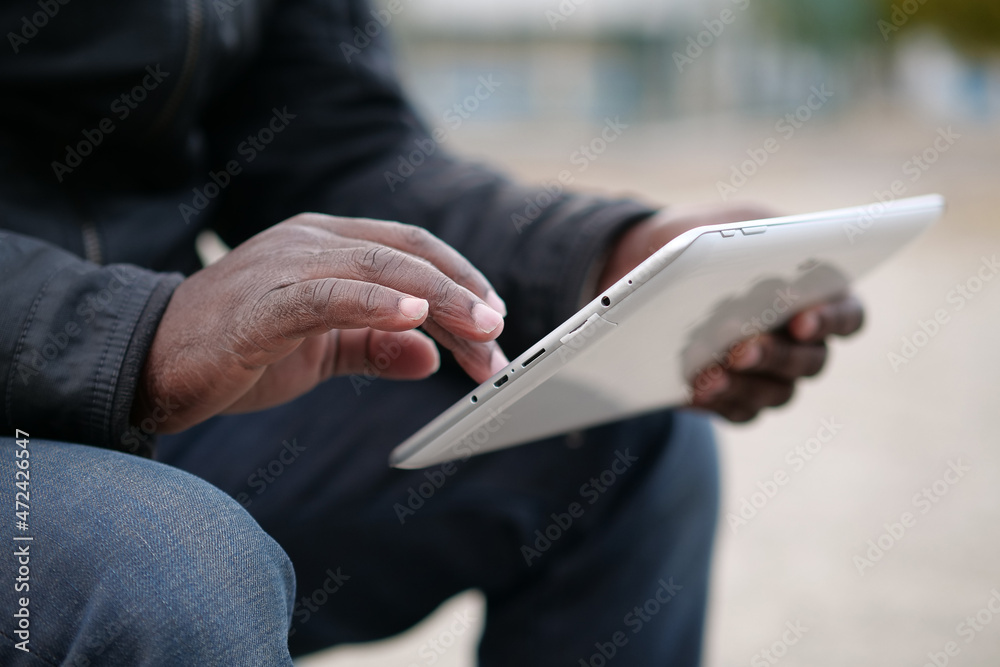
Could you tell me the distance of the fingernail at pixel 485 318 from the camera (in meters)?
0.62

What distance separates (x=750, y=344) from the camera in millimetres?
1076

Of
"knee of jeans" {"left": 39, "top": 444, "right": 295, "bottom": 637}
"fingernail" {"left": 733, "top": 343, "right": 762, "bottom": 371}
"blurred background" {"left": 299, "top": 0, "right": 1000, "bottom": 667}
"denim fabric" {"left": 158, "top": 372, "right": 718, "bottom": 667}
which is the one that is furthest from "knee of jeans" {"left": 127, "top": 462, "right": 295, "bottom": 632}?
"blurred background" {"left": 299, "top": 0, "right": 1000, "bottom": 667}

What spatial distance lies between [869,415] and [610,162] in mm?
11142

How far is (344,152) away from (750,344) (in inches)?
26.2

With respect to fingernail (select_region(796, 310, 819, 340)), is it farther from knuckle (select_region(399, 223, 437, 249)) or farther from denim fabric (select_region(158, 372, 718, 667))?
knuckle (select_region(399, 223, 437, 249))

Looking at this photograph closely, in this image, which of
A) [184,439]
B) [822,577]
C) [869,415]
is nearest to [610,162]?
[869,415]

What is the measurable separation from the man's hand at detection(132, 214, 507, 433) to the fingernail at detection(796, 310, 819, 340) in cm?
53

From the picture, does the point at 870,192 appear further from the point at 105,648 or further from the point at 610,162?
the point at 105,648

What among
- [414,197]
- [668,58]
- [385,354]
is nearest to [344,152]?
[414,197]

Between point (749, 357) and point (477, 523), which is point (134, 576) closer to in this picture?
point (477, 523)

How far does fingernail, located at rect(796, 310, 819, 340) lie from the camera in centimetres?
109

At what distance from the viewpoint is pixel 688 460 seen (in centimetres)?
116

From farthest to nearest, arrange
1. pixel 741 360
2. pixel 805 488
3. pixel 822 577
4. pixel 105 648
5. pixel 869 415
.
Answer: pixel 869 415
pixel 805 488
pixel 822 577
pixel 741 360
pixel 105 648

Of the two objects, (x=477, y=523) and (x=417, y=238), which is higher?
(x=417, y=238)
